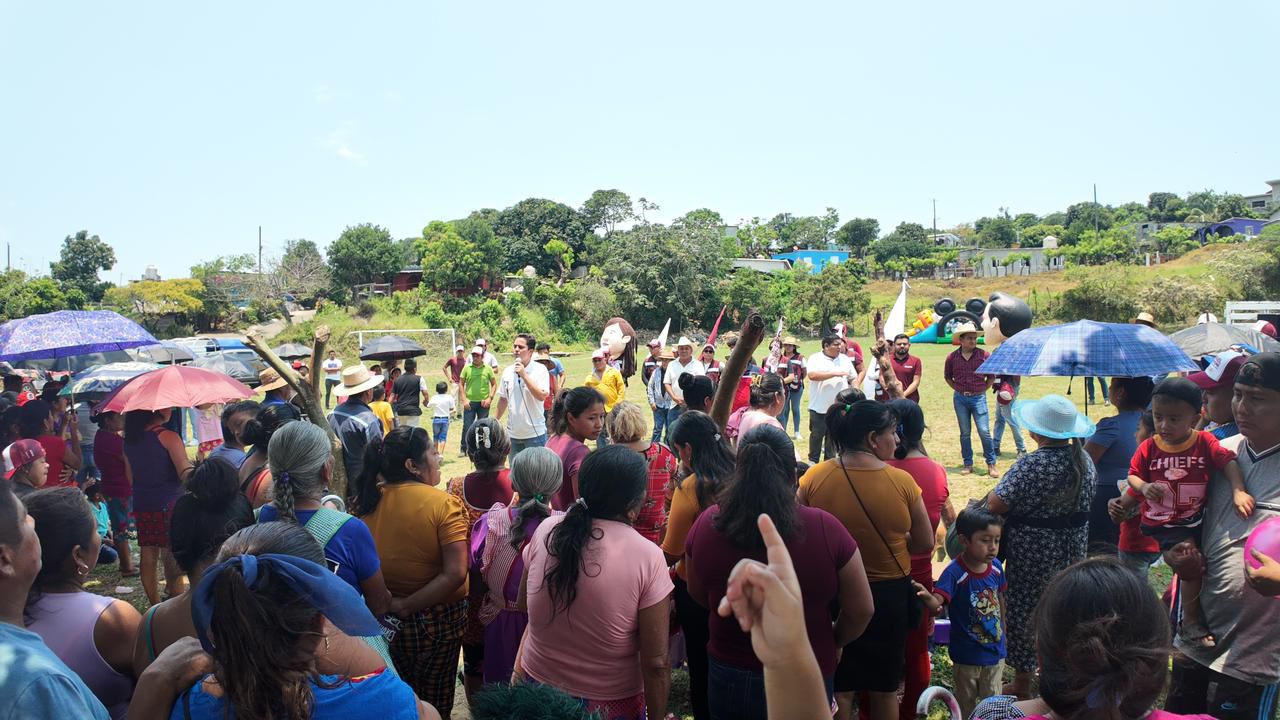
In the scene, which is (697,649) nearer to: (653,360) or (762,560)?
(762,560)

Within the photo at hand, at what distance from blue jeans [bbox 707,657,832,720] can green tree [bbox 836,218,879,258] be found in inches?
3615

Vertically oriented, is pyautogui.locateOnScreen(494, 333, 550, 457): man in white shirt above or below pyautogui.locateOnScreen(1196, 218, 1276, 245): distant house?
below

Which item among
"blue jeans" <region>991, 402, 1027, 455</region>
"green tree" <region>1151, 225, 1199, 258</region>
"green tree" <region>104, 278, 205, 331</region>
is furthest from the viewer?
"green tree" <region>1151, 225, 1199, 258</region>

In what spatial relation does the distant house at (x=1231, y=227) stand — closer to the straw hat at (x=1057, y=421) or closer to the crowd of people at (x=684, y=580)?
the straw hat at (x=1057, y=421)

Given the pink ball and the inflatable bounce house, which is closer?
the pink ball

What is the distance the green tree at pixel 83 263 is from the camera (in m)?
49.5

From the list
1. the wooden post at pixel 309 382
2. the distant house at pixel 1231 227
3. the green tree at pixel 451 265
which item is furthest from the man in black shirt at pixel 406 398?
the distant house at pixel 1231 227

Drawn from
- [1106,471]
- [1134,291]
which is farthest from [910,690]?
[1134,291]

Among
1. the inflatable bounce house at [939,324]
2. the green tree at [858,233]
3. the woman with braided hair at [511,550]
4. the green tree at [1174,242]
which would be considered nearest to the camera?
the woman with braided hair at [511,550]

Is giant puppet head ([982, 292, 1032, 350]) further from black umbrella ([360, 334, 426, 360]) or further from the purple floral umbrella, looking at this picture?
the purple floral umbrella

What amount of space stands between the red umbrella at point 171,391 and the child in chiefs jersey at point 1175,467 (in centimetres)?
563

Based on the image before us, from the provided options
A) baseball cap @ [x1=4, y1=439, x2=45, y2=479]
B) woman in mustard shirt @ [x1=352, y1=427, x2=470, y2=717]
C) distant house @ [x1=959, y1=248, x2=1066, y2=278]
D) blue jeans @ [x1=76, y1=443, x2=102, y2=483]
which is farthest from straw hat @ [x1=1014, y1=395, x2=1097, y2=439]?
distant house @ [x1=959, y1=248, x2=1066, y2=278]

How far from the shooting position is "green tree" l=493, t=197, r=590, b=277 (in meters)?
55.3

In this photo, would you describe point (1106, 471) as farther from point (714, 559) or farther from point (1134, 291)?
point (1134, 291)
